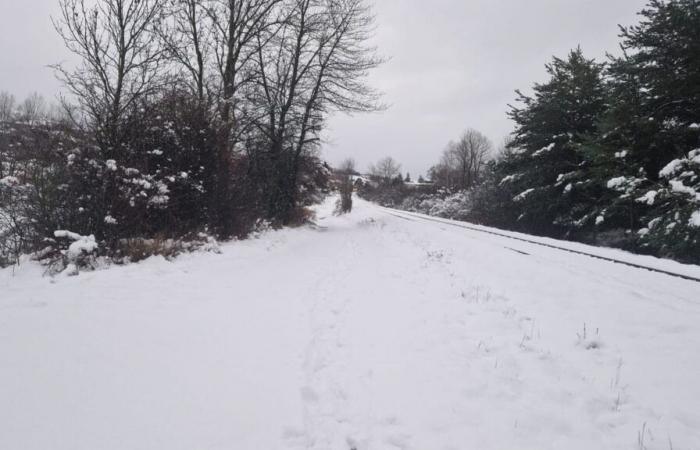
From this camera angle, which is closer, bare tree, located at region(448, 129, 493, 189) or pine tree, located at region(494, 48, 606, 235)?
pine tree, located at region(494, 48, 606, 235)

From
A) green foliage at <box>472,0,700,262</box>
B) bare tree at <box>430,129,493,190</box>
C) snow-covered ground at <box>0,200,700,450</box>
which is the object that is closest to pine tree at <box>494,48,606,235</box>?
green foliage at <box>472,0,700,262</box>

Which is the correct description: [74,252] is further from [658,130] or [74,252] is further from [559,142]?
[559,142]

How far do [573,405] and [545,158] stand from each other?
46.2 ft

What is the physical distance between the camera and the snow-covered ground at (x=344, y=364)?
100 inches

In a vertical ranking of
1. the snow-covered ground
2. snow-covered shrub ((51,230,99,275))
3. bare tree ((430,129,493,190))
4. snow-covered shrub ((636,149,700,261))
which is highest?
bare tree ((430,129,493,190))

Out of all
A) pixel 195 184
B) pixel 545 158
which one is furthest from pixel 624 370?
pixel 545 158

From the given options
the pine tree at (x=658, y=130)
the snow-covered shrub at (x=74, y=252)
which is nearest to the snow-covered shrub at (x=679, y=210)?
the pine tree at (x=658, y=130)

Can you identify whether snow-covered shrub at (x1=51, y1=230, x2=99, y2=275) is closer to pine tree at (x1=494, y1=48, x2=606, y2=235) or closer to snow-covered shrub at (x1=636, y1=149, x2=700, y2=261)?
snow-covered shrub at (x1=636, y1=149, x2=700, y2=261)

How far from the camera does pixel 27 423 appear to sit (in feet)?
7.58

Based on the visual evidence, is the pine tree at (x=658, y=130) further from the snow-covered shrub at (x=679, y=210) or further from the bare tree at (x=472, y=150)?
the bare tree at (x=472, y=150)

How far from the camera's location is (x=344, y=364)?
3709 millimetres

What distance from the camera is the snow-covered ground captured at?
2551mm

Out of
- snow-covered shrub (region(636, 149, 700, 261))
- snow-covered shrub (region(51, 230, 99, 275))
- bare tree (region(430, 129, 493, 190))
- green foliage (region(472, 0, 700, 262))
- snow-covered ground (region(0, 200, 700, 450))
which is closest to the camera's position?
snow-covered ground (region(0, 200, 700, 450))

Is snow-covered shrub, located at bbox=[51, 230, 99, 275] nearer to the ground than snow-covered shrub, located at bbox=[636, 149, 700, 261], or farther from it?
nearer to the ground
